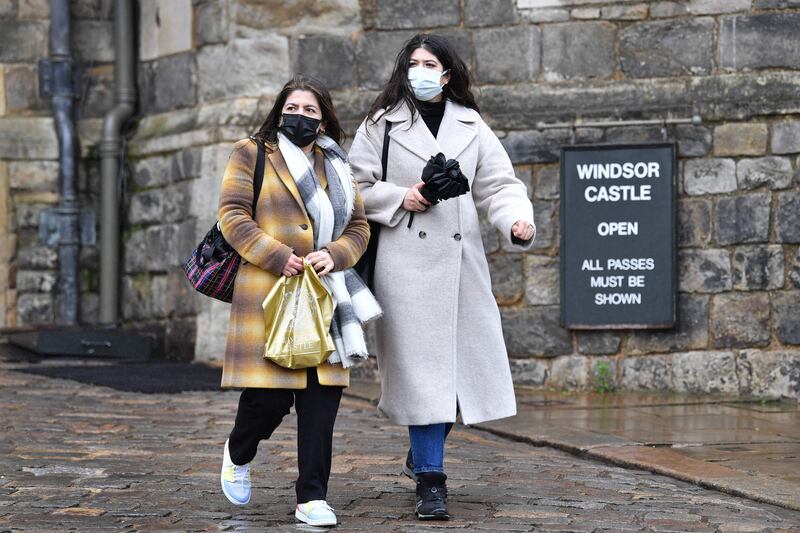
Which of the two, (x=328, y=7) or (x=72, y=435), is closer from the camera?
(x=72, y=435)

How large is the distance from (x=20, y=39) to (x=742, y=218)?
19.2 ft

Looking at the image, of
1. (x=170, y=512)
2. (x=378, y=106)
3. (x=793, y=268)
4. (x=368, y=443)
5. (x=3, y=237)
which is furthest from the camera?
(x=3, y=237)

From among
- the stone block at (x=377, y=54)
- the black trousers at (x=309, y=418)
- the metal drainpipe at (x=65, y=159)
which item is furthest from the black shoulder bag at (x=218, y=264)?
A: the metal drainpipe at (x=65, y=159)

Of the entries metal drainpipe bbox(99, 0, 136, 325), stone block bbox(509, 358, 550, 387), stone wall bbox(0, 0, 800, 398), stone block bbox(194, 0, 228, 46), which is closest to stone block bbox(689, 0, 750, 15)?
stone wall bbox(0, 0, 800, 398)

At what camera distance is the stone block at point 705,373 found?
9.15 m

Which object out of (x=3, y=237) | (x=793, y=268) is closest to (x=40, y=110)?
(x=3, y=237)

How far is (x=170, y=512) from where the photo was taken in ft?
16.8

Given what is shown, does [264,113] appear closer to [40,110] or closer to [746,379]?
[40,110]

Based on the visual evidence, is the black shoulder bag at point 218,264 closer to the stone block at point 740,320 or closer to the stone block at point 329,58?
the stone block at point 740,320

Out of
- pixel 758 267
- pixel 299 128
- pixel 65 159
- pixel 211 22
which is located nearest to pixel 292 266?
pixel 299 128

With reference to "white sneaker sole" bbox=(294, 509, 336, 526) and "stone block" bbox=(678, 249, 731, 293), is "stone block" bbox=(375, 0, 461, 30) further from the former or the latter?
"white sneaker sole" bbox=(294, 509, 336, 526)

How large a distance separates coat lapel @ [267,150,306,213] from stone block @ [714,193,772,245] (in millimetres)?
4695

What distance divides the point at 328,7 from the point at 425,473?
17.7 feet

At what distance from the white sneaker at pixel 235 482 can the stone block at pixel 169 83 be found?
6.09 meters
